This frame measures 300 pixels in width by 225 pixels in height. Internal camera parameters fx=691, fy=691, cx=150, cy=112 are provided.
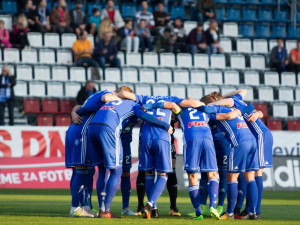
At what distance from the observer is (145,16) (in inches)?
1011

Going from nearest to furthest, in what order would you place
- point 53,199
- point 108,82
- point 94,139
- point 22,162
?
point 94,139, point 53,199, point 22,162, point 108,82

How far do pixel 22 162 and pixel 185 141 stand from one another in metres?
9.37

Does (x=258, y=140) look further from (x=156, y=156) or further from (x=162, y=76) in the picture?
(x=162, y=76)

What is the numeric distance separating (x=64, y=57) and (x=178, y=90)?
409cm

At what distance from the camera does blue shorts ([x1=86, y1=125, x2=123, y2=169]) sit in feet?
34.7

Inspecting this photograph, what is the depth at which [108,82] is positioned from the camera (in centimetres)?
2311

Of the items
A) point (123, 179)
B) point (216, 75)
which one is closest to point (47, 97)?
point (216, 75)

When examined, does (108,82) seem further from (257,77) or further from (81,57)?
(257,77)

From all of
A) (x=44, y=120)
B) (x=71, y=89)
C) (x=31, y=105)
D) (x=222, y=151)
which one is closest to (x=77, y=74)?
(x=71, y=89)

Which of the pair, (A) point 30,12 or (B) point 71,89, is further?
(A) point 30,12

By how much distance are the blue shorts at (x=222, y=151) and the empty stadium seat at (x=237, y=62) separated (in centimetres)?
1469

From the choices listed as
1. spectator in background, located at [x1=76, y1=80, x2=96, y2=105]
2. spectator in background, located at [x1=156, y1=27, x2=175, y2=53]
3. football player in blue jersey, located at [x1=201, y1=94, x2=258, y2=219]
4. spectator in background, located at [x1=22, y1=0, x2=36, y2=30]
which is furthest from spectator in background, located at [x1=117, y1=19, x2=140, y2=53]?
football player in blue jersey, located at [x1=201, y1=94, x2=258, y2=219]

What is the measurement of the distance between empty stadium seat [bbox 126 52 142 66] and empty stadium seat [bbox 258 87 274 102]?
455 cm

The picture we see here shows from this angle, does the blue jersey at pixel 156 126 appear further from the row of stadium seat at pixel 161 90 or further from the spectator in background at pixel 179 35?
the spectator in background at pixel 179 35
